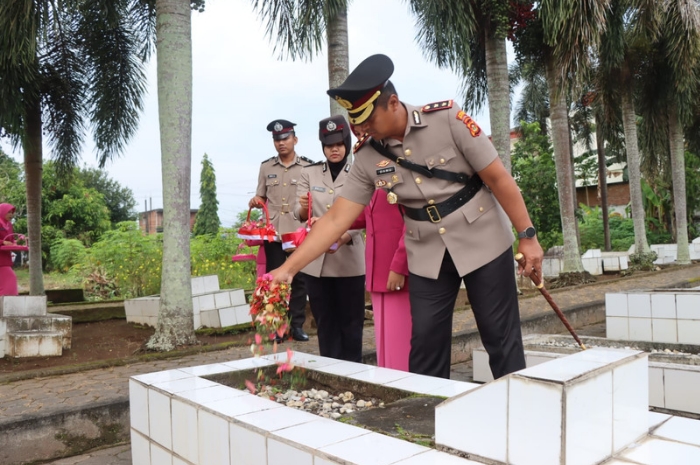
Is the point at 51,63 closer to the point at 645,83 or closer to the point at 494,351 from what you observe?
the point at 494,351

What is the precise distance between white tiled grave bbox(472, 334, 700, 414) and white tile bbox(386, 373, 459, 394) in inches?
45.5

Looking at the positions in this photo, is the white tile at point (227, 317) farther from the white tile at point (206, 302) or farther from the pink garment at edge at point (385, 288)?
the pink garment at edge at point (385, 288)

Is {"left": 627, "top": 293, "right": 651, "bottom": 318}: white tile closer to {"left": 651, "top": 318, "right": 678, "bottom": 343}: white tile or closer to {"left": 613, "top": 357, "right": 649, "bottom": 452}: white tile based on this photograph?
{"left": 651, "top": 318, "right": 678, "bottom": 343}: white tile

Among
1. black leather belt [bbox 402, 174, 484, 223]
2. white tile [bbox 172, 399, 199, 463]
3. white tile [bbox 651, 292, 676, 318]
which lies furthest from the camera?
Result: white tile [bbox 651, 292, 676, 318]

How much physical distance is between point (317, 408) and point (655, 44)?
54.8 feet

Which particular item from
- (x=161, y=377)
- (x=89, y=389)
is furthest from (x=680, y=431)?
(x=89, y=389)

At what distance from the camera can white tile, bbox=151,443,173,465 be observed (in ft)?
8.63

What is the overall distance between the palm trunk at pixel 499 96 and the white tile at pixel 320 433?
814 cm

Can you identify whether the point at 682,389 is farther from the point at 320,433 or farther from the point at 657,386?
A: the point at 320,433

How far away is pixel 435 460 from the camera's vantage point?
1.83m

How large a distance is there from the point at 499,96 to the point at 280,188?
16.7 ft

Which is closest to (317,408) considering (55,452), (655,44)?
(55,452)

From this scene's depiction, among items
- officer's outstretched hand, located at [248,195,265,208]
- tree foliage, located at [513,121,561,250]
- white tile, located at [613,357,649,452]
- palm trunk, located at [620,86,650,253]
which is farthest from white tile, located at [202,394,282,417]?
tree foliage, located at [513,121,561,250]

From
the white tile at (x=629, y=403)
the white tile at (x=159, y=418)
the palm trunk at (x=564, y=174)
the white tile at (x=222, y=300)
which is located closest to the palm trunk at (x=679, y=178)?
the palm trunk at (x=564, y=174)
